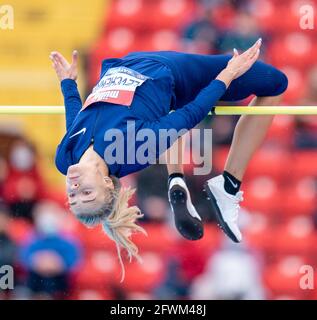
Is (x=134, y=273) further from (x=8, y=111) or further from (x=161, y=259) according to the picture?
(x=8, y=111)

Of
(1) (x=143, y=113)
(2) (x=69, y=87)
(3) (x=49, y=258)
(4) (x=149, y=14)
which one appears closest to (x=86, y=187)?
(1) (x=143, y=113)

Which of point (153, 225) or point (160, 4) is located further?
point (160, 4)

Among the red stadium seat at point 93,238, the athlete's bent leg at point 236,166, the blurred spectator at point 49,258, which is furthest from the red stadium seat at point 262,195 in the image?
the athlete's bent leg at point 236,166

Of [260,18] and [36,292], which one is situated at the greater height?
[260,18]

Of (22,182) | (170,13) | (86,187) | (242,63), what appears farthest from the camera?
(170,13)

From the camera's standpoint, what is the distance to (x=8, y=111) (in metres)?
5.24

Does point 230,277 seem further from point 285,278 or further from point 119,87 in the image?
point 119,87

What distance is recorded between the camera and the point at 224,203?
5.30 meters

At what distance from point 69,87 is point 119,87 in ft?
1.20

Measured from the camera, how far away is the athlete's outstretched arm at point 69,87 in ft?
16.2

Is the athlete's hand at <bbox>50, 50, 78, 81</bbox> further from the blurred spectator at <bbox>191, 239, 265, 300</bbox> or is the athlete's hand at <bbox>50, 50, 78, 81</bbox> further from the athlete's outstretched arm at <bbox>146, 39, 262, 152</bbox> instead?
the blurred spectator at <bbox>191, 239, 265, 300</bbox>

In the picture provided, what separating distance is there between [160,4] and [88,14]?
0.52m
